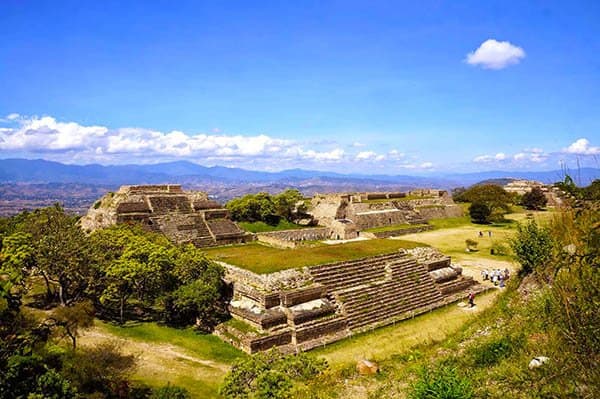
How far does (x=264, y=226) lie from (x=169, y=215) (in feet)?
26.9

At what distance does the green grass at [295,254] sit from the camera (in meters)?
17.1

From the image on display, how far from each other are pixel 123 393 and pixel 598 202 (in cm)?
1014

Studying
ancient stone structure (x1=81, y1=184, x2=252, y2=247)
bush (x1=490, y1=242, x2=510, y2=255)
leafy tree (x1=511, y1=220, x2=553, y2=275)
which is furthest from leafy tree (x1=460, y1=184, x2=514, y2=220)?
ancient stone structure (x1=81, y1=184, x2=252, y2=247)

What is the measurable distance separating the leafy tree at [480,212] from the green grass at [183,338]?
35912 mm

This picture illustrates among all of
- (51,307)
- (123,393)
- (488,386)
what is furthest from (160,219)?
(488,386)

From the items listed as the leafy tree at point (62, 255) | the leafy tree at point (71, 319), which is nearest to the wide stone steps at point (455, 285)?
the leafy tree at point (71, 319)

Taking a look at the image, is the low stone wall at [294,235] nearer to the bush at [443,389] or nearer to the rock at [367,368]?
the rock at [367,368]

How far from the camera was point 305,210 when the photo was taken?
36375 millimetres

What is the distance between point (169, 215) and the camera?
2488 cm

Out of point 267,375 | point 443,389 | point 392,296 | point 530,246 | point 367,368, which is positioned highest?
point 530,246

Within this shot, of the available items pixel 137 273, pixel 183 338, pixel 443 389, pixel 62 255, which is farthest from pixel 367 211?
pixel 443 389

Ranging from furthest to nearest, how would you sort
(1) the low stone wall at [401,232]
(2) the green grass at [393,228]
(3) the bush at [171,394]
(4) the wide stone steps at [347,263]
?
(2) the green grass at [393,228] < (1) the low stone wall at [401,232] < (4) the wide stone steps at [347,263] < (3) the bush at [171,394]

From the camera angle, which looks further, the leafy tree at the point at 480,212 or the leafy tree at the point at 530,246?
the leafy tree at the point at 480,212

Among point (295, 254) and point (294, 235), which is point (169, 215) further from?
point (295, 254)
